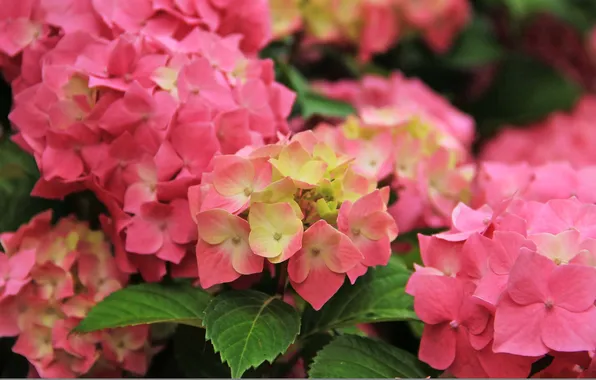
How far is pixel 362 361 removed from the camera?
2.03 feet

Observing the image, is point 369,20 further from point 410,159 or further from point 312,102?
point 410,159

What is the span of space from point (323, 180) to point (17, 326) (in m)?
0.32

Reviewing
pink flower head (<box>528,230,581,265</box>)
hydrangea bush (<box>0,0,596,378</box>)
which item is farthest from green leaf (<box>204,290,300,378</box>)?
pink flower head (<box>528,230,581,265</box>)

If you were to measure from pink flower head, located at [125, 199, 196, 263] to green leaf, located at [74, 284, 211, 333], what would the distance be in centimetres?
3

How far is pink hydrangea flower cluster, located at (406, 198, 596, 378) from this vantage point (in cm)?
53

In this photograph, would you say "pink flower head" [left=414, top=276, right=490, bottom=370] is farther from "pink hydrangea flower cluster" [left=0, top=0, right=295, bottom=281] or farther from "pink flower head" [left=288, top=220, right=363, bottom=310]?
"pink hydrangea flower cluster" [left=0, top=0, right=295, bottom=281]

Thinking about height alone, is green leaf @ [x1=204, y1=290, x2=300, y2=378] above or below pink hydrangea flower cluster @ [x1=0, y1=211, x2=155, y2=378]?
above

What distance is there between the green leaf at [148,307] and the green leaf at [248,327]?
41 mm

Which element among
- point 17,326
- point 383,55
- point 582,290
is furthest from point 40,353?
point 383,55

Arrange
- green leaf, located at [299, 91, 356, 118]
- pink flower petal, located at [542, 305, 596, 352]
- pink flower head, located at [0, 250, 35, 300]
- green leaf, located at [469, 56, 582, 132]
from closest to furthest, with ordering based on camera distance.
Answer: pink flower petal, located at [542, 305, 596, 352]
pink flower head, located at [0, 250, 35, 300]
green leaf, located at [299, 91, 356, 118]
green leaf, located at [469, 56, 582, 132]

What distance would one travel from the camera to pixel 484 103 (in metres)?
1.53

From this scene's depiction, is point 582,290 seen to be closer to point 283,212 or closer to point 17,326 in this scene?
point 283,212

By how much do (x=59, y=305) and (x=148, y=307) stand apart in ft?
0.31

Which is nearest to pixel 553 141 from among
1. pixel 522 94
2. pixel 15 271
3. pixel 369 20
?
pixel 522 94
